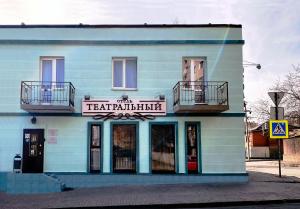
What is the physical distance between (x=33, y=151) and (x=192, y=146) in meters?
6.56

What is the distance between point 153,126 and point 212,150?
2.64 metres

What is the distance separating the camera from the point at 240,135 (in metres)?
17.4

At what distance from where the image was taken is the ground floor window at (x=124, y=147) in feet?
56.6

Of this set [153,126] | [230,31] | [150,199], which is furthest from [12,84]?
[230,31]

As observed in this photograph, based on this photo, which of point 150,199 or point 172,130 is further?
point 172,130

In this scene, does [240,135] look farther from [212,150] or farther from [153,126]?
[153,126]

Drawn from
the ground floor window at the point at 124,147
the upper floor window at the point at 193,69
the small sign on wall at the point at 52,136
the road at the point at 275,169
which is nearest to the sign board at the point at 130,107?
the ground floor window at the point at 124,147

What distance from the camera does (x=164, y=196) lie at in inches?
528

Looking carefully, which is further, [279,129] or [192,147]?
[192,147]

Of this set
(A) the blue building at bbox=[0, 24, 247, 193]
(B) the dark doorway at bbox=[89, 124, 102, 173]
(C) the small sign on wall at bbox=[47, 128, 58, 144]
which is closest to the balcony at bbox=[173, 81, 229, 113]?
(A) the blue building at bbox=[0, 24, 247, 193]

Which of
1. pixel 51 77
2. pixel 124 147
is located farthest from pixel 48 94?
pixel 124 147

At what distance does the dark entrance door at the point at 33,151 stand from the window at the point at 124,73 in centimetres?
380

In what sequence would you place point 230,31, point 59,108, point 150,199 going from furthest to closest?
point 230,31, point 59,108, point 150,199

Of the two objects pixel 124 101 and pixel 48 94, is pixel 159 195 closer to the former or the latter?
pixel 124 101
